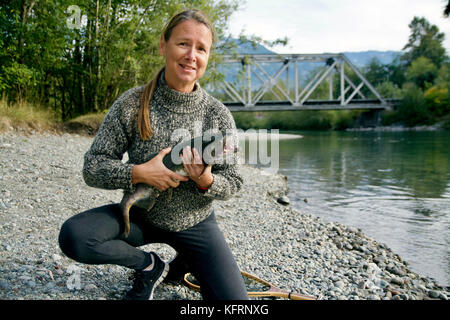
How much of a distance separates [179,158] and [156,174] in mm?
159

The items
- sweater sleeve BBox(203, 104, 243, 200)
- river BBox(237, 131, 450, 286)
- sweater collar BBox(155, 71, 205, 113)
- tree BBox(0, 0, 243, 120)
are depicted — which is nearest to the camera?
sweater sleeve BBox(203, 104, 243, 200)

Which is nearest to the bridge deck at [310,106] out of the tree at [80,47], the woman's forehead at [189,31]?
the tree at [80,47]

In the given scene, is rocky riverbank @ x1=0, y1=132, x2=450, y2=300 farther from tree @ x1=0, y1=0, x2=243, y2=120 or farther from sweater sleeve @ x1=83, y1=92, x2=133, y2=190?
tree @ x1=0, y1=0, x2=243, y2=120

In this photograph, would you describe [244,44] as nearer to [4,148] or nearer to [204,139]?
[4,148]

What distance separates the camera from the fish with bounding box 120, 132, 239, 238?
211cm

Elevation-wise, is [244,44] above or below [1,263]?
above

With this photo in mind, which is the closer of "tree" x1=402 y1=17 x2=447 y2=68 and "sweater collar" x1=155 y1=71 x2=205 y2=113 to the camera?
"sweater collar" x1=155 y1=71 x2=205 y2=113

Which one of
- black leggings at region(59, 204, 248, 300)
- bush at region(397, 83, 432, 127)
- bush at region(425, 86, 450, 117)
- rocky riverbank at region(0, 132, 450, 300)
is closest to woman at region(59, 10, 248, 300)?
black leggings at region(59, 204, 248, 300)

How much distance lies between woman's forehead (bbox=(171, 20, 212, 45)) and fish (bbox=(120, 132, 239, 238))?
0.64 m

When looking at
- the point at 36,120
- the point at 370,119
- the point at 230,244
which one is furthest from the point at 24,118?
the point at 370,119

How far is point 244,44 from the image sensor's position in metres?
17.3
